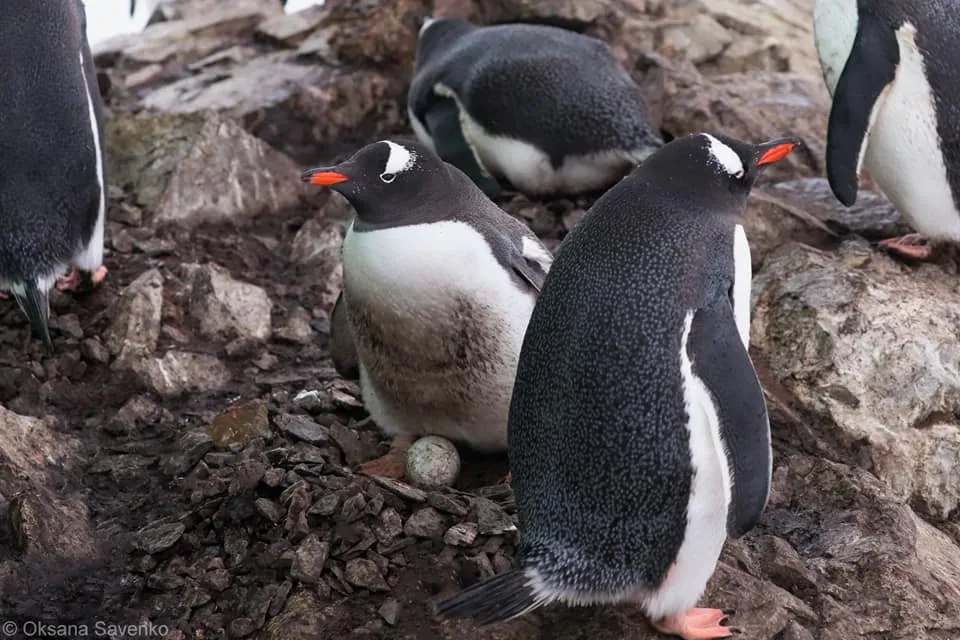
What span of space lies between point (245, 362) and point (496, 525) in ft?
5.07

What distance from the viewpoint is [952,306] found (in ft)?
13.3

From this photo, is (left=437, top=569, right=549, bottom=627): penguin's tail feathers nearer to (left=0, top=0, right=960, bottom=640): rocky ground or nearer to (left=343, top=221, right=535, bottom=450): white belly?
(left=0, top=0, right=960, bottom=640): rocky ground

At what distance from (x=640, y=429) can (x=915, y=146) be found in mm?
2347

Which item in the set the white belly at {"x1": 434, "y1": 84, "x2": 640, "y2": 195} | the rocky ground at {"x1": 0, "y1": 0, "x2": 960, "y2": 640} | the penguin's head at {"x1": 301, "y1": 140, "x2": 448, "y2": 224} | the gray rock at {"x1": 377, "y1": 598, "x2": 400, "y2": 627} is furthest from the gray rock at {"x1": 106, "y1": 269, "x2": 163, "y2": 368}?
the white belly at {"x1": 434, "y1": 84, "x2": 640, "y2": 195}

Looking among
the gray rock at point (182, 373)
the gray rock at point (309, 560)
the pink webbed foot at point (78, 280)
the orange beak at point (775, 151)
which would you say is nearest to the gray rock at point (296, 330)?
the gray rock at point (182, 373)

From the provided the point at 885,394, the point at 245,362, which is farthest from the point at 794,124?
the point at 245,362

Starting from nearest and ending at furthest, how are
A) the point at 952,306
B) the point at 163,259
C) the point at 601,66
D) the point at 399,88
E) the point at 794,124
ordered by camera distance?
the point at 952,306 < the point at 163,259 < the point at 601,66 < the point at 794,124 < the point at 399,88

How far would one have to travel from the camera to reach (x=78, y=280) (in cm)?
426

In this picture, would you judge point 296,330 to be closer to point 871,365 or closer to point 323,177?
point 323,177

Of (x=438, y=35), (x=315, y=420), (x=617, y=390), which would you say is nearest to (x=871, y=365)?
(x=617, y=390)

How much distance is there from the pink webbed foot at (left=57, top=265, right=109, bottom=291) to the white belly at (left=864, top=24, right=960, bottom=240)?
9.42ft

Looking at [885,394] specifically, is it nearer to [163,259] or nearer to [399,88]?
[163,259]

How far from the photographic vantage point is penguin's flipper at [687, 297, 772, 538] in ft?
8.08

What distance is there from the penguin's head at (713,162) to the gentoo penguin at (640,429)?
3.1 inches
